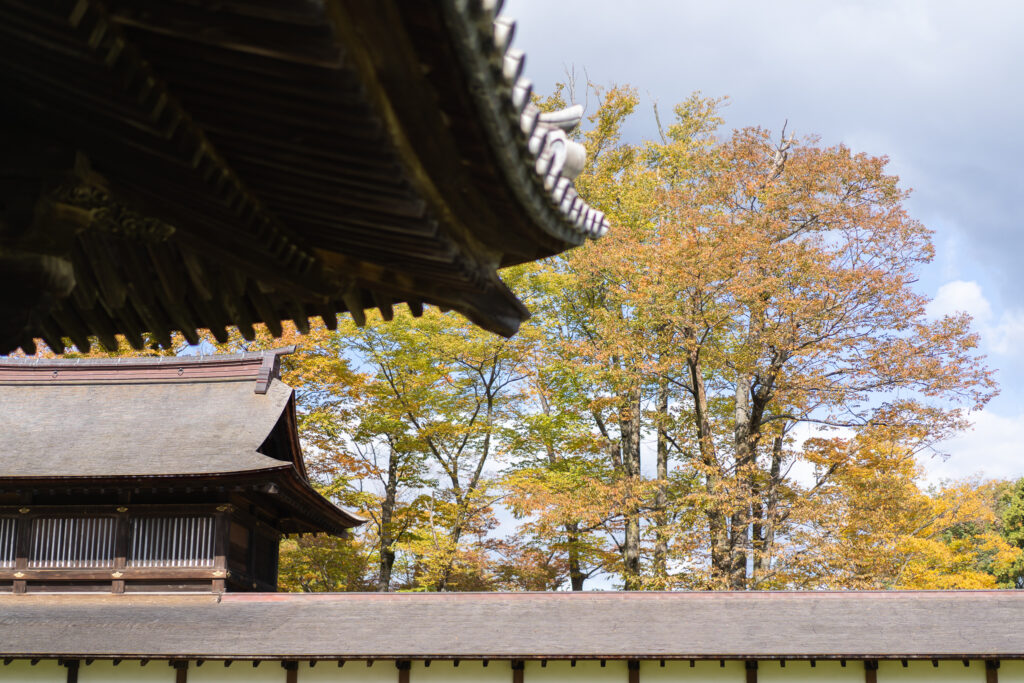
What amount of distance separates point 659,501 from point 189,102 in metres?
21.3

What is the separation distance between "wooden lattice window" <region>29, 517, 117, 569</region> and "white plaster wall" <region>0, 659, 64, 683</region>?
5.25 ft

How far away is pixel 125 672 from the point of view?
12.1 metres

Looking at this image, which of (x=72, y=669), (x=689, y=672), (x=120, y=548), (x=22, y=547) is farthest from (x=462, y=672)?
(x=22, y=547)

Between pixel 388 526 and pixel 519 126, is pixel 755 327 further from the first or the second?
pixel 519 126

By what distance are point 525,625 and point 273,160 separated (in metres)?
10.6

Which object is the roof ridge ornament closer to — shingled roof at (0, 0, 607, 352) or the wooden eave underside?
the wooden eave underside

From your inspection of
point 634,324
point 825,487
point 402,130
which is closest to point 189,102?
point 402,130

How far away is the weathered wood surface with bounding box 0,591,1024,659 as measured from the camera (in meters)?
11.3

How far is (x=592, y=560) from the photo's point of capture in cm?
2348

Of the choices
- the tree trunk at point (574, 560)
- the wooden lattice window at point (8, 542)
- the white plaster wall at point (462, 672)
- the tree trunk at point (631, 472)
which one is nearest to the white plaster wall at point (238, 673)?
the white plaster wall at point (462, 672)

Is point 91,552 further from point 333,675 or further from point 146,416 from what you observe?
point 333,675

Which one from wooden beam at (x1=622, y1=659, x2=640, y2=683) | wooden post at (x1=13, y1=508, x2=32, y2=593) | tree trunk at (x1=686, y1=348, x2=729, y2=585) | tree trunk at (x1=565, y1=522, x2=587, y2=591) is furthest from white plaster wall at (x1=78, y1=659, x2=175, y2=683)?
tree trunk at (x1=565, y1=522, x2=587, y2=591)

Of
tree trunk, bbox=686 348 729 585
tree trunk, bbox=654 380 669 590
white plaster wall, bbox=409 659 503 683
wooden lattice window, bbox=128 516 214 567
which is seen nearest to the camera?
white plaster wall, bbox=409 659 503 683

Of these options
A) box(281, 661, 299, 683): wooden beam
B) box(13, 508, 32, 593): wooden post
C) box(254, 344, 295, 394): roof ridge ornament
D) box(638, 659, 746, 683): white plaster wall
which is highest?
box(254, 344, 295, 394): roof ridge ornament
